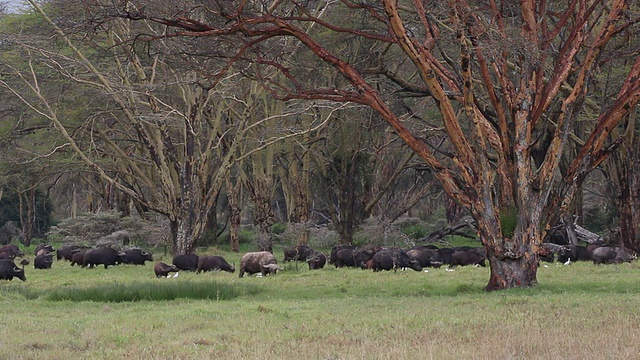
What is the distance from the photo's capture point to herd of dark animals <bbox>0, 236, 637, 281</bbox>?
2369 centimetres

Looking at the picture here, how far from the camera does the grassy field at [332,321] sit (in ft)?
31.2

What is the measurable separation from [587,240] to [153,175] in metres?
16.7

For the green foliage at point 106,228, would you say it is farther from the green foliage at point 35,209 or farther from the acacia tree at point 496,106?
the green foliage at point 35,209

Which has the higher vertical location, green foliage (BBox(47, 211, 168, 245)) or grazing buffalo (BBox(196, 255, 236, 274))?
green foliage (BBox(47, 211, 168, 245))

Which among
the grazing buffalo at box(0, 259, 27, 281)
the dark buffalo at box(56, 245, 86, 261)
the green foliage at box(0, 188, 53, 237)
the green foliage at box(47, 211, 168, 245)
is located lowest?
the grazing buffalo at box(0, 259, 27, 281)

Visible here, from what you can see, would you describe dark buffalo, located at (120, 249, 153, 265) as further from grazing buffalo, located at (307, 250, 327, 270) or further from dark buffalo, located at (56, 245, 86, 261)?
grazing buffalo, located at (307, 250, 327, 270)

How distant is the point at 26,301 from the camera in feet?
52.4

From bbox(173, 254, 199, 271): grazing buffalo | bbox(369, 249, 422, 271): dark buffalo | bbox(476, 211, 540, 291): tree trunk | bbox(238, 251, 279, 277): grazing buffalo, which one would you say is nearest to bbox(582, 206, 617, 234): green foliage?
bbox(369, 249, 422, 271): dark buffalo

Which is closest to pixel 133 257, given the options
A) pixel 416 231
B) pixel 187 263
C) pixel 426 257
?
pixel 187 263

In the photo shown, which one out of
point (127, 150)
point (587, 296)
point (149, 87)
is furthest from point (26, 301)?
point (127, 150)

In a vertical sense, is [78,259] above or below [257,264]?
above

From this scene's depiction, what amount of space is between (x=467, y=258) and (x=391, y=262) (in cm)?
257

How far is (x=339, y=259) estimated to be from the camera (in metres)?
26.7

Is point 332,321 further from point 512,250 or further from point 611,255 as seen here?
point 611,255
